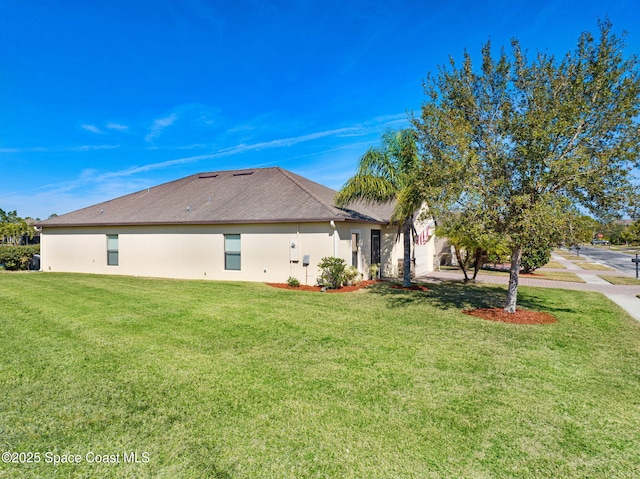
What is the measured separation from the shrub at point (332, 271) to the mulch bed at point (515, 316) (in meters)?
4.84

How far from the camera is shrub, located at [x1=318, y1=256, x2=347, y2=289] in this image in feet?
41.9

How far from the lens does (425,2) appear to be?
1168cm

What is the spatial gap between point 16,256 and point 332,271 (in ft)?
62.3

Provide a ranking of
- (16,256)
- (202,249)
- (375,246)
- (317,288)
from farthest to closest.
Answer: (16,256) < (375,246) < (202,249) < (317,288)

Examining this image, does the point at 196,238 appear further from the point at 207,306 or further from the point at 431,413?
the point at 431,413

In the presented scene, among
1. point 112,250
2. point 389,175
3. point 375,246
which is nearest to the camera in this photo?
point 389,175

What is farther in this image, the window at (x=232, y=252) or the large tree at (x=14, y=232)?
the large tree at (x=14, y=232)

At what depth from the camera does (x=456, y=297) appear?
11742 millimetres

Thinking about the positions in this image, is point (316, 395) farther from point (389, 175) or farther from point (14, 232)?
point (14, 232)

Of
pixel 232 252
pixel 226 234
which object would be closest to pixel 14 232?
pixel 226 234

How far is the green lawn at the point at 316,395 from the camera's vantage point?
9.95ft

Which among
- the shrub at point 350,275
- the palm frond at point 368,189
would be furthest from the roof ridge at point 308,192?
the shrub at point 350,275

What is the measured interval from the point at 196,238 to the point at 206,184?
17.2 feet

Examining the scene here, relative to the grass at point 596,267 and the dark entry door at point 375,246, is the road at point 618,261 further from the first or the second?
the dark entry door at point 375,246
